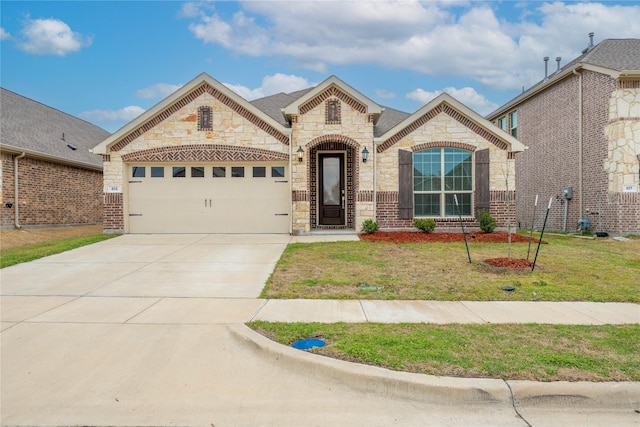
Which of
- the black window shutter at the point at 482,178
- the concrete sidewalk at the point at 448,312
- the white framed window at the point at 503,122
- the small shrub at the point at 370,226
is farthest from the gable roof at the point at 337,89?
the white framed window at the point at 503,122

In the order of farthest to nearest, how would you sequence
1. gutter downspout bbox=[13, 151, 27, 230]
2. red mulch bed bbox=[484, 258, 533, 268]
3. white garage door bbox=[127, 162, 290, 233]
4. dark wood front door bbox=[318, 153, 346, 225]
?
dark wood front door bbox=[318, 153, 346, 225]
gutter downspout bbox=[13, 151, 27, 230]
white garage door bbox=[127, 162, 290, 233]
red mulch bed bbox=[484, 258, 533, 268]

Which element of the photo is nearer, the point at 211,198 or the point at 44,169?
the point at 211,198

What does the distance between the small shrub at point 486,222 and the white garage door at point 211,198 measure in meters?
6.43

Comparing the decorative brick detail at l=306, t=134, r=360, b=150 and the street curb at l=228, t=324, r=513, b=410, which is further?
the decorative brick detail at l=306, t=134, r=360, b=150

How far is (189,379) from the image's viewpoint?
361cm

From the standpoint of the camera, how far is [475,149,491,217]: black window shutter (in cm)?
1351

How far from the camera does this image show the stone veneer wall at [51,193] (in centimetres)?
1439

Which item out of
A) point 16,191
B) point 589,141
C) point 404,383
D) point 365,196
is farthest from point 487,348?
point 16,191

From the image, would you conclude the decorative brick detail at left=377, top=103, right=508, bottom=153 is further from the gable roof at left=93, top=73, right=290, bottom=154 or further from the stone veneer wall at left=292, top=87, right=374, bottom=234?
the gable roof at left=93, top=73, right=290, bottom=154

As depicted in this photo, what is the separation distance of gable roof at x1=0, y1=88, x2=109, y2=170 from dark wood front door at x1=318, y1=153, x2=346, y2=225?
1067cm

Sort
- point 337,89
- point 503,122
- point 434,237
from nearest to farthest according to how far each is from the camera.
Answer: point 434,237
point 337,89
point 503,122

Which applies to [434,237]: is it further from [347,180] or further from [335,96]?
[335,96]

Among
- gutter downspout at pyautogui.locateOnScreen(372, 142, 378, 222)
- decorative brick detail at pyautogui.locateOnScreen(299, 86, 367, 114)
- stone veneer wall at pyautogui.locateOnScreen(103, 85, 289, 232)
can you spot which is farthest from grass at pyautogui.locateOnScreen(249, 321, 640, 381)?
decorative brick detail at pyautogui.locateOnScreen(299, 86, 367, 114)

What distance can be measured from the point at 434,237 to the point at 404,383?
382 inches
